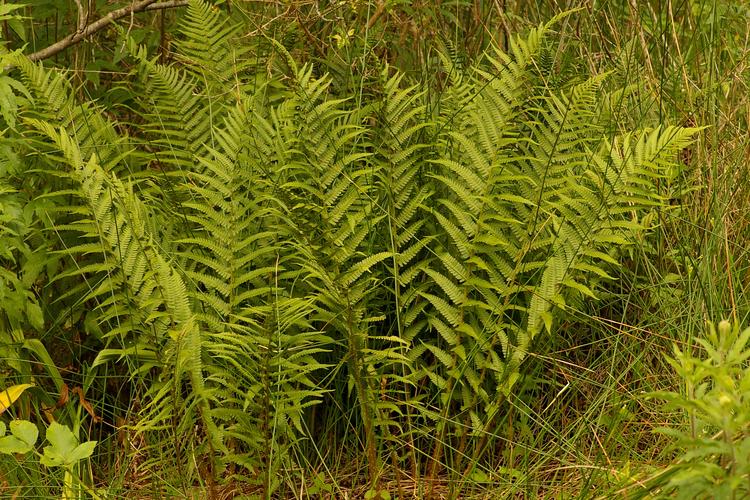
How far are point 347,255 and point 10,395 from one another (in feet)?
2.94

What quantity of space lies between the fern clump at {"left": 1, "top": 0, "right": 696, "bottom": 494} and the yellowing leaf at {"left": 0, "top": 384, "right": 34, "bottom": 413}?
25 cm

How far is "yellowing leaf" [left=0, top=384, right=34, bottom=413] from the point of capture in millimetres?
2394

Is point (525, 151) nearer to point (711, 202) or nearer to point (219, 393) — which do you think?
point (711, 202)

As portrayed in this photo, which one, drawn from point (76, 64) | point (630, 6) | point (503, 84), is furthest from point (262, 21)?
point (630, 6)

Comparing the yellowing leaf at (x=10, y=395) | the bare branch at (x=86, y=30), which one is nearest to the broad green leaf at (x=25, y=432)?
the yellowing leaf at (x=10, y=395)

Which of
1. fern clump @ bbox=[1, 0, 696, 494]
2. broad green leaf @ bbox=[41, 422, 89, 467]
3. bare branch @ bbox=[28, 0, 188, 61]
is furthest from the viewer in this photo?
bare branch @ bbox=[28, 0, 188, 61]

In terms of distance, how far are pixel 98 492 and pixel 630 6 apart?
89.3 inches

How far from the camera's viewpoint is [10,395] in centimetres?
241

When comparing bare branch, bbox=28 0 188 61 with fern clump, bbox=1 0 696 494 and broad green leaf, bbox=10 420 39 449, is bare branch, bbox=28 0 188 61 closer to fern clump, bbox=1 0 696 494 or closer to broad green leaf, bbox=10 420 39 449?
fern clump, bbox=1 0 696 494

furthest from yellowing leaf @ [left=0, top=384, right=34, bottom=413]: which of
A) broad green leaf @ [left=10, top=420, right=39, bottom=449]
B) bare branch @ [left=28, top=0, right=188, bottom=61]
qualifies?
bare branch @ [left=28, top=0, right=188, bottom=61]

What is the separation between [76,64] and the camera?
321cm

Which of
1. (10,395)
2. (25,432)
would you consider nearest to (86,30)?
(10,395)

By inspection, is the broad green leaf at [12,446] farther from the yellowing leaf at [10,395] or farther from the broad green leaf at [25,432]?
the yellowing leaf at [10,395]

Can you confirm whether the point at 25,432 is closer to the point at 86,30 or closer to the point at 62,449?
the point at 62,449
